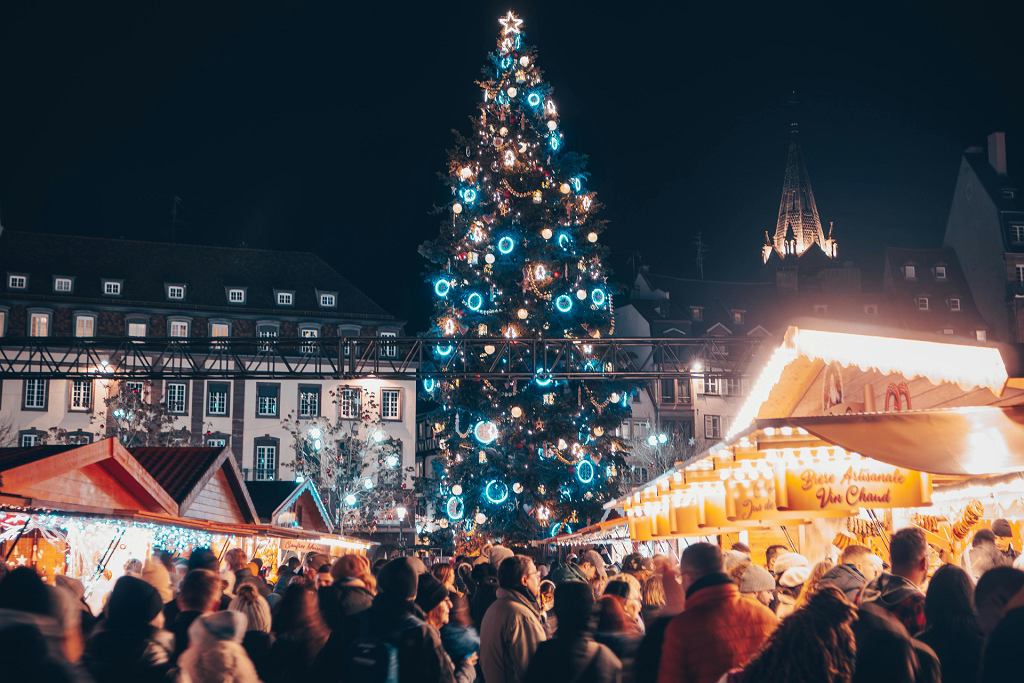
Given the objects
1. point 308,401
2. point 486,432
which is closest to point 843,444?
point 486,432

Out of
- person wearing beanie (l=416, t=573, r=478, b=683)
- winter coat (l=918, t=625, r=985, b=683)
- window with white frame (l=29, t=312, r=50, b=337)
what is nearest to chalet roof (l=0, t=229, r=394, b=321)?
window with white frame (l=29, t=312, r=50, b=337)

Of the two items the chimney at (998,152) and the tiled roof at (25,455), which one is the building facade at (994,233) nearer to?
the chimney at (998,152)

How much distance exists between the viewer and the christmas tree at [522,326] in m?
27.0

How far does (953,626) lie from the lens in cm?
525

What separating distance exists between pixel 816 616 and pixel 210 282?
6674cm

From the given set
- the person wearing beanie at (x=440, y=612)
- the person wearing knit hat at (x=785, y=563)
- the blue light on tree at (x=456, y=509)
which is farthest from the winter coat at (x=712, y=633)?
the blue light on tree at (x=456, y=509)

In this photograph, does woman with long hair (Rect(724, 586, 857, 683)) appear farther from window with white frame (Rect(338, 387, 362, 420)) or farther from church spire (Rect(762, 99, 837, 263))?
church spire (Rect(762, 99, 837, 263))

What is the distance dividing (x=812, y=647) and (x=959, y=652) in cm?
169

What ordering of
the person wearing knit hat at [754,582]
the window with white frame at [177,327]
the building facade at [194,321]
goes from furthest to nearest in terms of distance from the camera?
1. the window with white frame at [177,327]
2. the building facade at [194,321]
3. the person wearing knit hat at [754,582]


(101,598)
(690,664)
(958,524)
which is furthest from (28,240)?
(690,664)

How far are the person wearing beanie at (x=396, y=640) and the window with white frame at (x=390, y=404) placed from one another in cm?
6255

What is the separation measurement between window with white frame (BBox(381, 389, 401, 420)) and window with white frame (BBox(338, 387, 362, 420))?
2739 millimetres

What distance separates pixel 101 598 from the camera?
14.0 m

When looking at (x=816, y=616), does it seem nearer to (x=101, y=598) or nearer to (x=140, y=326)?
(x=101, y=598)
